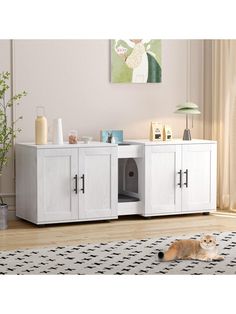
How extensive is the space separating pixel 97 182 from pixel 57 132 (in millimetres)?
538

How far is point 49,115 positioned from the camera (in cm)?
545

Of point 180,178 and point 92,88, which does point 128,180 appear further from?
point 92,88

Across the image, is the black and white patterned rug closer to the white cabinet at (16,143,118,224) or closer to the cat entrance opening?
the white cabinet at (16,143,118,224)

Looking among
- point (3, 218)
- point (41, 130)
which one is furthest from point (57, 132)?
point (3, 218)

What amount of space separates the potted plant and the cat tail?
175 centimetres

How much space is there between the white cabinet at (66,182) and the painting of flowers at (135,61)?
0.88 m

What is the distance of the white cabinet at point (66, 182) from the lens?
494cm

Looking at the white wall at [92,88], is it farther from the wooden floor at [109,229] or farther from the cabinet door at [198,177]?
the wooden floor at [109,229]

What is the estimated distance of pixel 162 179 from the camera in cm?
541

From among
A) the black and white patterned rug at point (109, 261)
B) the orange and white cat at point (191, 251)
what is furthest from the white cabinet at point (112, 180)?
the orange and white cat at point (191, 251)

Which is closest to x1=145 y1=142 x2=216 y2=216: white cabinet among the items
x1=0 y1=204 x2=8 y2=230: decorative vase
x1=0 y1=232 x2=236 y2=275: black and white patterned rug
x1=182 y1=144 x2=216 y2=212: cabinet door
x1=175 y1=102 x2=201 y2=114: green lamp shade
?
x1=182 y1=144 x2=216 y2=212: cabinet door
